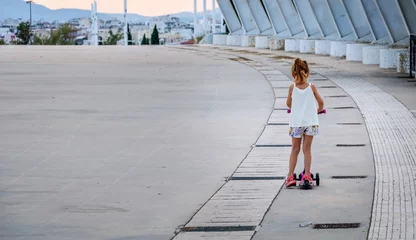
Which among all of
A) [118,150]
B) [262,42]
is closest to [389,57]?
[118,150]

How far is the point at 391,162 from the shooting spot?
41.0 feet

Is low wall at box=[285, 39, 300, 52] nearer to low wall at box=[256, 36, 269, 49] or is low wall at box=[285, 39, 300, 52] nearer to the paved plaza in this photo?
low wall at box=[256, 36, 269, 49]

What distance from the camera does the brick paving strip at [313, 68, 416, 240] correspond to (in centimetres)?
895

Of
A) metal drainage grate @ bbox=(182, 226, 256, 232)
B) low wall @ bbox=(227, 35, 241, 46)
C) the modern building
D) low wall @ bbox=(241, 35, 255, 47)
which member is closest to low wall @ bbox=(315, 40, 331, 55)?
the modern building

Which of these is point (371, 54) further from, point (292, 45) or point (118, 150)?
point (118, 150)

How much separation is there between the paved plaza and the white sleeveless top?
0.64 meters

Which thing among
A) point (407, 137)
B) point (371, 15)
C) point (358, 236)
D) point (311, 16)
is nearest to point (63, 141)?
point (407, 137)

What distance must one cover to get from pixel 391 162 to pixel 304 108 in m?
1.84

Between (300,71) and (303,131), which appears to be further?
(303,131)

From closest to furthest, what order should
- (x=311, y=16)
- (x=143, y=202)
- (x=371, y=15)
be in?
(x=143, y=202), (x=371, y=15), (x=311, y=16)

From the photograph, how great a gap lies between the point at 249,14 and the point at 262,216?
53.8 metres

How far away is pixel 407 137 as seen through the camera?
585 inches

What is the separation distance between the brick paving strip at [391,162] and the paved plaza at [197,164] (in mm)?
17

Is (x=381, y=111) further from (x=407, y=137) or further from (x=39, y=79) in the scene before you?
(x=39, y=79)
